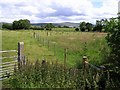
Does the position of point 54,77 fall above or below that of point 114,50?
below

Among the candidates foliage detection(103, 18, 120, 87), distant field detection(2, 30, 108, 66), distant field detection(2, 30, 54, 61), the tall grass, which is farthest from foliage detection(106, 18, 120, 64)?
distant field detection(2, 30, 54, 61)

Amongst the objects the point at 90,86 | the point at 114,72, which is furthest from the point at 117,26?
the point at 90,86

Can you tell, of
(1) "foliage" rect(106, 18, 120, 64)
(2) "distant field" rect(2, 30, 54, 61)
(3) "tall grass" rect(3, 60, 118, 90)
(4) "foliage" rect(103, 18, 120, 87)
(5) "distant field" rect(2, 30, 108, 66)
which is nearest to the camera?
(3) "tall grass" rect(3, 60, 118, 90)

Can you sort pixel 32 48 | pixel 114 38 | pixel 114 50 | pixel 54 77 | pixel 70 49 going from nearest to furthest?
pixel 54 77, pixel 114 50, pixel 114 38, pixel 70 49, pixel 32 48

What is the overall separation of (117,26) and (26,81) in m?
3.06

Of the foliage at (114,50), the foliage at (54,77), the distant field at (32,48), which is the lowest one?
the distant field at (32,48)

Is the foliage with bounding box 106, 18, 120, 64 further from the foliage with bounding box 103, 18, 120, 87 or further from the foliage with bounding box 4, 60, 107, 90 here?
the foliage with bounding box 4, 60, 107, 90

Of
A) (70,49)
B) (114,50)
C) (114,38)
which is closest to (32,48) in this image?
(70,49)

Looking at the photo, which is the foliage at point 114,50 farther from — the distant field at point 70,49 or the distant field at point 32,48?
the distant field at point 32,48

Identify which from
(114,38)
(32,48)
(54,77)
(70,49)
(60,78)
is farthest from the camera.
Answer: (32,48)

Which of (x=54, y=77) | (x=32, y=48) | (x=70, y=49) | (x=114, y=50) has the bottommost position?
(x=32, y=48)

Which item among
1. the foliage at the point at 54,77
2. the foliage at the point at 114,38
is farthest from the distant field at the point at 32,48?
the foliage at the point at 114,38

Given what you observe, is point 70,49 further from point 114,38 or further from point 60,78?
point 60,78

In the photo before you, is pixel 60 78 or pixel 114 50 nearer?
pixel 60 78
